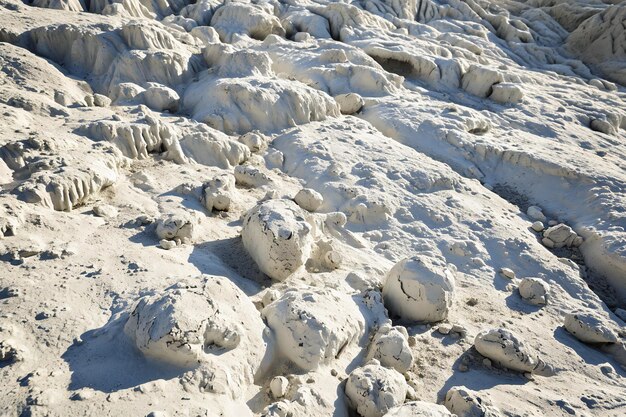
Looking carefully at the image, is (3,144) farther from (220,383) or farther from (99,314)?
(220,383)

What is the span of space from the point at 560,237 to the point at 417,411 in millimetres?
3591

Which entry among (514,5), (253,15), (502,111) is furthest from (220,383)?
(514,5)

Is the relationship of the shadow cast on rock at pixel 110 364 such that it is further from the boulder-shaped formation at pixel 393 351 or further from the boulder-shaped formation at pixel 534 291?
the boulder-shaped formation at pixel 534 291

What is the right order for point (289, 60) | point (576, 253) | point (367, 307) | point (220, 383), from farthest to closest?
point (289, 60), point (576, 253), point (367, 307), point (220, 383)

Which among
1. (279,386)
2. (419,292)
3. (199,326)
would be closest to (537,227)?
(419,292)

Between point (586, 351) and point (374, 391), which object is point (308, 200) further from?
point (586, 351)

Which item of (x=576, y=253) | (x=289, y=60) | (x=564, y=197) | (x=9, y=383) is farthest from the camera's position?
(x=289, y=60)

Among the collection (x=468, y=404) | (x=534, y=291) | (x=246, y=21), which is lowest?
(x=534, y=291)

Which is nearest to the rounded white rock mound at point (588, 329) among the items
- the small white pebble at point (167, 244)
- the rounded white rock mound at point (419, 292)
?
the rounded white rock mound at point (419, 292)

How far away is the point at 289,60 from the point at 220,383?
6.44 metres

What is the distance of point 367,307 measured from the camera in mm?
3400

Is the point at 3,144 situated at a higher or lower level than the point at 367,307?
higher

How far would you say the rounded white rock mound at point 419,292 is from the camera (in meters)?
3.48

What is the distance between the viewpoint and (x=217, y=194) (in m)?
4.12
